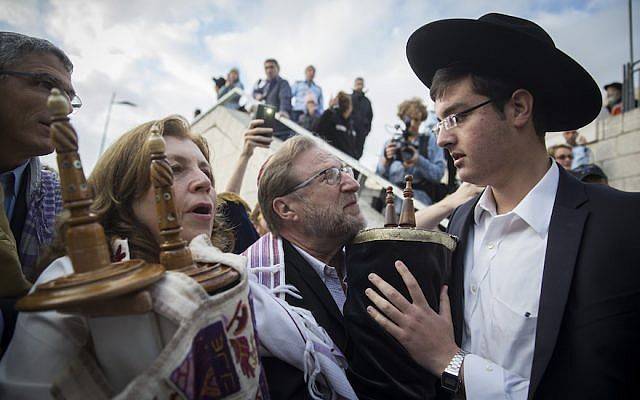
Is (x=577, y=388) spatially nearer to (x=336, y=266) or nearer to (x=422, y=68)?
(x=336, y=266)

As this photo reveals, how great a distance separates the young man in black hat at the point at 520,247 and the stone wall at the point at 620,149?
6.90 meters

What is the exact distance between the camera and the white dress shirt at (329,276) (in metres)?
2.16

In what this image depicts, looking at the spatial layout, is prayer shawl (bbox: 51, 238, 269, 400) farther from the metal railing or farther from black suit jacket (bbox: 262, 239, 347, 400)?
the metal railing

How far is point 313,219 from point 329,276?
33 centimetres

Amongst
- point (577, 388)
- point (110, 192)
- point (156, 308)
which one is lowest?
point (577, 388)

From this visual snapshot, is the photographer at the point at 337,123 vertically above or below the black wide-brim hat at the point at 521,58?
above

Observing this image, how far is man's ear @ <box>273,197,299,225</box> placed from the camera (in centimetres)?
238

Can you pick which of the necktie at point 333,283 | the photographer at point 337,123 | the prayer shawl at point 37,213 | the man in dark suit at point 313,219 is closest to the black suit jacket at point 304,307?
the man in dark suit at point 313,219

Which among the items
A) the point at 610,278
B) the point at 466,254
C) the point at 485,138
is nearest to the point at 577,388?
the point at 610,278

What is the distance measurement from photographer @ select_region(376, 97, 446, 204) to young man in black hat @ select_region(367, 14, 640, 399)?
9.35 ft

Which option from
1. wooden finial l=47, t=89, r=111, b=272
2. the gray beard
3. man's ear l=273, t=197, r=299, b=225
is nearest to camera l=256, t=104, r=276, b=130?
man's ear l=273, t=197, r=299, b=225

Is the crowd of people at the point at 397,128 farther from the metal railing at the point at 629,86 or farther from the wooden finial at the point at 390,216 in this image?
the wooden finial at the point at 390,216

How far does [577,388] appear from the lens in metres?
1.44

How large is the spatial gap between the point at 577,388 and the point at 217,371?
51.4 inches
